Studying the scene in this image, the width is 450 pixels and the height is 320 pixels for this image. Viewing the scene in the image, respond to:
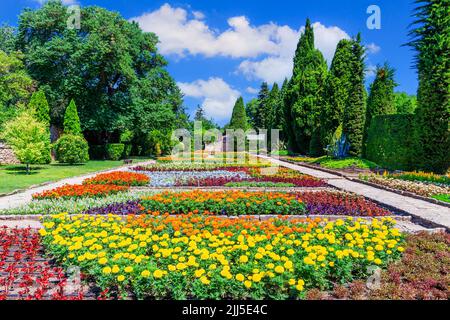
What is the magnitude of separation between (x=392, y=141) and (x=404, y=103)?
104 ft

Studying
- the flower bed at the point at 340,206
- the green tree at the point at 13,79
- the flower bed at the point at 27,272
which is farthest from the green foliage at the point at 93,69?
the flower bed at the point at 27,272

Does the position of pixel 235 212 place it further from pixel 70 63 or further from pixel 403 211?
pixel 70 63

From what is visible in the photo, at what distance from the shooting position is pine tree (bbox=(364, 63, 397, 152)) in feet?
67.6

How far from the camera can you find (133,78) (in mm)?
26062

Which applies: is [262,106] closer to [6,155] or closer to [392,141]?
[392,141]

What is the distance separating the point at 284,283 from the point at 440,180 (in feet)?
37.9

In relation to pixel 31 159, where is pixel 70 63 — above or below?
above

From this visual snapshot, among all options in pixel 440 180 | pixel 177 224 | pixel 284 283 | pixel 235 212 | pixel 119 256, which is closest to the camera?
pixel 284 283

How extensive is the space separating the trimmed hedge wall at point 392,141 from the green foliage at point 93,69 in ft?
57.0

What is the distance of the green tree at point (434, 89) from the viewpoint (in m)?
14.0

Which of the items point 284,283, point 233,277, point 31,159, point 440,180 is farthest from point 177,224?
point 31,159

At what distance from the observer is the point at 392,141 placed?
16.7 m

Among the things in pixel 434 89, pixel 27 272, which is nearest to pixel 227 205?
pixel 27 272

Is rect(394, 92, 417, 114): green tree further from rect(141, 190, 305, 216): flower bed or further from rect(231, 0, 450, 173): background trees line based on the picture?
rect(141, 190, 305, 216): flower bed
